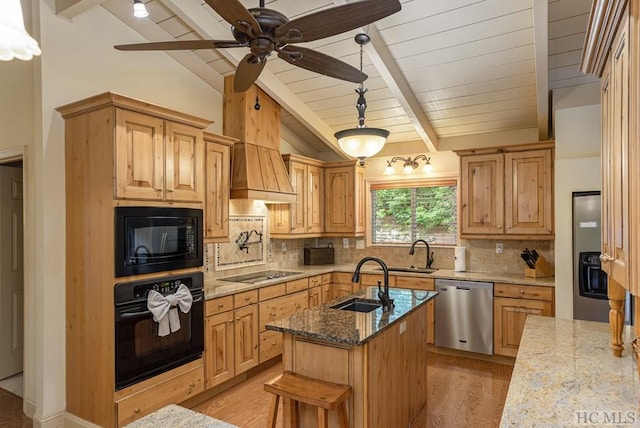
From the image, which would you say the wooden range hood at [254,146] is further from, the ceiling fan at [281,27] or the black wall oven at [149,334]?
the ceiling fan at [281,27]

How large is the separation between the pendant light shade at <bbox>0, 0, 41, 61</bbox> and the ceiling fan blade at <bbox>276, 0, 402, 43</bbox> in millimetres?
1126

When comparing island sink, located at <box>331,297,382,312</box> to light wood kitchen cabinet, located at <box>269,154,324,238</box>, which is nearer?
island sink, located at <box>331,297,382,312</box>

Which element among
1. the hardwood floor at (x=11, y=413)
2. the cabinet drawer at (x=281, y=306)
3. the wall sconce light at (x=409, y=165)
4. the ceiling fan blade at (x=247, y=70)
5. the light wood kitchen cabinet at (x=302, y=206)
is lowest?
the hardwood floor at (x=11, y=413)

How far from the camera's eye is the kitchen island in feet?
7.20

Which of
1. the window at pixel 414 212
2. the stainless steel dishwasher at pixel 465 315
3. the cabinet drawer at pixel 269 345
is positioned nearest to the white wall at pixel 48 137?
the cabinet drawer at pixel 269 345

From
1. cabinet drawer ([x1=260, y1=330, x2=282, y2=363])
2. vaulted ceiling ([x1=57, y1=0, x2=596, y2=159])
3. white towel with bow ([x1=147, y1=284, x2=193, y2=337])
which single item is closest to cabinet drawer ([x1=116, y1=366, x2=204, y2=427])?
white towel with bow ([x1=147, y1=284, x2=193, y2=337])

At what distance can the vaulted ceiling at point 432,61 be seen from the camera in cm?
306

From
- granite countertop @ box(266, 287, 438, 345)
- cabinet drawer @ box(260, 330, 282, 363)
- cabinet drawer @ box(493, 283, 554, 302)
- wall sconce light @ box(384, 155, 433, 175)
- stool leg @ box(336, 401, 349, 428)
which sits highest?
wall sconce light @ box(384, 155, 433, 175)

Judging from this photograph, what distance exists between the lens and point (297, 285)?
14.9ft

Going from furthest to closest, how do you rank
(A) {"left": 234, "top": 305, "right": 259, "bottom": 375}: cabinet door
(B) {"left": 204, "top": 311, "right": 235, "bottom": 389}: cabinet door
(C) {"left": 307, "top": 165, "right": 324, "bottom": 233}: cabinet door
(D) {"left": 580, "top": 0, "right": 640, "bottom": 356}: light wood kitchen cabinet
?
1. (C) {"left": 307, "top": 165, "right": 324, "bottom": 233}: cabinet door
2. (A) {"left": 234, "top": 305, "right": 259, "bottom": 375}: cabinet door
3. (B) {"left": 204, "top": 311, "right": 235, "bottom": 389}: cabinet door
4. (D) {"left": 580, "top": 0, "right": 640, "bottom": 356}: light wood kitchen cabinet

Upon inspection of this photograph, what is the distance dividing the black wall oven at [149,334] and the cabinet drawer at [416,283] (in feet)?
8.04

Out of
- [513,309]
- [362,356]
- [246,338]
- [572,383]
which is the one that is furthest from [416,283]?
[572,383]

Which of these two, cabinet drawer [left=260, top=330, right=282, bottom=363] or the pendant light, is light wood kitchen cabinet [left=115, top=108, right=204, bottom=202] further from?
→ cabinet drawer [left=260, top=330, right=282, bottom=363]

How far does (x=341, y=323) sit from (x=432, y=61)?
8.45ft
